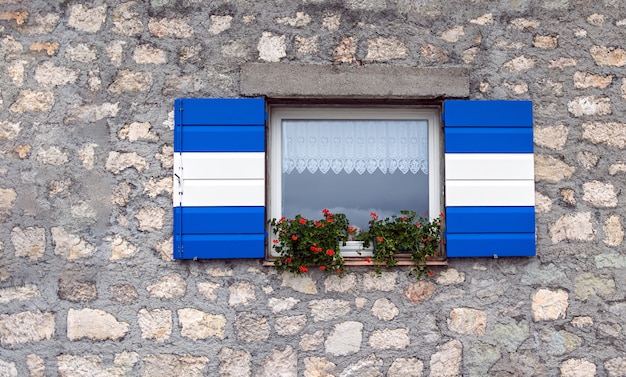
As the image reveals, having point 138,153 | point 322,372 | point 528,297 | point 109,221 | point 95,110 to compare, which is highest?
point 95,110

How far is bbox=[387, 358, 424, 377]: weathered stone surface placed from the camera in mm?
3918

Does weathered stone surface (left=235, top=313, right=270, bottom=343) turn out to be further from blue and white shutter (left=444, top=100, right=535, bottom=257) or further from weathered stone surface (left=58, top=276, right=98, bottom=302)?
blue and white shutter (left=444, top=100, right=535, bottom=257)

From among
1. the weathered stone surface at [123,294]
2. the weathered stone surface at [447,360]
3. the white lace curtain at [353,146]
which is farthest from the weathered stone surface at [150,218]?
the weathered stone surface at [447,360]

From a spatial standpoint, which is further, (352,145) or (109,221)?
(352,145)

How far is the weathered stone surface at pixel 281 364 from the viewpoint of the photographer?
3889 millimetres

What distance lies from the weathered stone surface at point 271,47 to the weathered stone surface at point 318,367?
1.87 meters

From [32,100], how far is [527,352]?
3440mm

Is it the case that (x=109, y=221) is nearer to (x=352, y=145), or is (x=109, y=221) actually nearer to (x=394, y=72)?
(x=352, y=145)

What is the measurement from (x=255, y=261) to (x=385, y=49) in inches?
61.6

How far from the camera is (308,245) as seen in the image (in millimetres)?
3855

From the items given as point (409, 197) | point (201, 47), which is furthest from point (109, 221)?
point (409, 197)

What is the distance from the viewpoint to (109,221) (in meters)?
3.91

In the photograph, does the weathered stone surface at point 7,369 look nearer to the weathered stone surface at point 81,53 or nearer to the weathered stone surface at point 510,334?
the weathered stone surface at point 81,53

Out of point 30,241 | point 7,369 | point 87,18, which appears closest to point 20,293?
point 30,241
